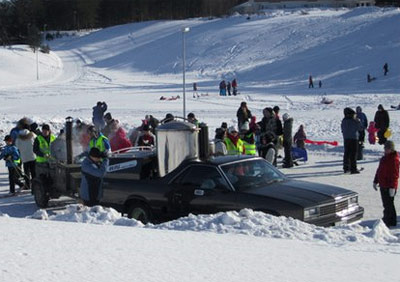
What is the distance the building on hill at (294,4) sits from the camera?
114750 millimetres

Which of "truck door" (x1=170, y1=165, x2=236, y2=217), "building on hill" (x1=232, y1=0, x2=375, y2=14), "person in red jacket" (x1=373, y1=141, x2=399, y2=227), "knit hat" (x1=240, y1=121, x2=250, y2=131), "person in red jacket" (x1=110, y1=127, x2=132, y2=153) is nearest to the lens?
"truck door" (x1=170, y1=165, x2=236, y2=217)

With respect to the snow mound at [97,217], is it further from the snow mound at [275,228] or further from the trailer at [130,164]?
the trailer at [130,164]

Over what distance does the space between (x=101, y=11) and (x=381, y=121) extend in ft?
398

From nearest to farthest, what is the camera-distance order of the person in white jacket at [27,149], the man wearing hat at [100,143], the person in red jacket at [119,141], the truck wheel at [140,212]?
the truck wheel at [140,212] < the man wearing hat at [100,143] < the person in white jacket at [27,149] < the person in red jacket at [119,141]

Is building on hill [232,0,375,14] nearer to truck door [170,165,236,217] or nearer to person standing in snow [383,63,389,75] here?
person standing in snow [383,63,389,75]

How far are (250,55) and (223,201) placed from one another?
65160 mm

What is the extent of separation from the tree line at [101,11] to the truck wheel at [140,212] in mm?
118496

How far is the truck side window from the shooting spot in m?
10.7

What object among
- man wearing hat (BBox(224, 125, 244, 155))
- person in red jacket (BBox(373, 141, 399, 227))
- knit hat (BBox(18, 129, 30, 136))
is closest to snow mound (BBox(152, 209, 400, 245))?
person in red jacket (BBox(373, 141, 399, 227))

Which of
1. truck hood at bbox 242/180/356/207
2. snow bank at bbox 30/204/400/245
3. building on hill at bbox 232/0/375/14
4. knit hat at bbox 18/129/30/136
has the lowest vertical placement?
snow bank at bbox 30/204/400/245

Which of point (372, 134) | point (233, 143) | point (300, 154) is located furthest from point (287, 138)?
point (372, 134)

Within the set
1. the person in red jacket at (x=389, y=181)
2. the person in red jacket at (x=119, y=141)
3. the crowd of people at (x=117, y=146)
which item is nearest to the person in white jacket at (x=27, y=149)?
the crowd of people at (x=117, y=146)

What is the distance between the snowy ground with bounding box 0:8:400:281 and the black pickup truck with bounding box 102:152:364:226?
696mm

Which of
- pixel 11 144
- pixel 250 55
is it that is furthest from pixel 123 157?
pixel 250 55
